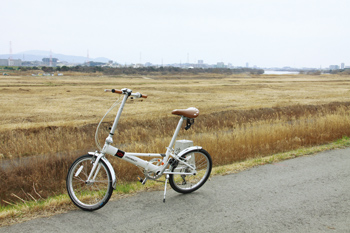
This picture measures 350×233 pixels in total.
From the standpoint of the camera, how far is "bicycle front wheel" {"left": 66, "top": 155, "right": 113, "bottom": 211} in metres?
5.29

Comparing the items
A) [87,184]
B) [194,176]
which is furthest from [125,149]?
[87,184]

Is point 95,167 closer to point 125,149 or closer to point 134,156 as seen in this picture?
point 134,156

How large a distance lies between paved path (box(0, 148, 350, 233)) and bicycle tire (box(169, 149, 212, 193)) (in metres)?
0.12

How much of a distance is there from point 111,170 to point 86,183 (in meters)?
0.47

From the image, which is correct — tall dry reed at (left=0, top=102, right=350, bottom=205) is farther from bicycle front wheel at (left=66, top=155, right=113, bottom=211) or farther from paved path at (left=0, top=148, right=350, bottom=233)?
paved path at (left=0, top=148, right=350, bottom=233)

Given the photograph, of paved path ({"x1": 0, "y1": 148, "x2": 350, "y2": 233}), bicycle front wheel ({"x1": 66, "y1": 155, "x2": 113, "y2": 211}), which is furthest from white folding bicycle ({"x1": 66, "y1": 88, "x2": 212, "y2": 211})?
paved path ({"x1": 0, "y1": 148, "x2": 350, "y2": 233})

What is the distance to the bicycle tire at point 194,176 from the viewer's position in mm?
5977

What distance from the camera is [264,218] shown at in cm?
503

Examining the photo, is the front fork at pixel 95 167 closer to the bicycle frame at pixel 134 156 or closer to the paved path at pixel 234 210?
the bicycle frame at pixel 134 156

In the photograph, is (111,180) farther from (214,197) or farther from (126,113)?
(126,113)

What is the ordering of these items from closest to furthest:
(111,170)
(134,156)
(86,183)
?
1. (111,170)
2. (86,183)
3. (134,156)

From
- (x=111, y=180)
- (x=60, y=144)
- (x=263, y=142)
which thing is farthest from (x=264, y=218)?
(x=60, y=144)

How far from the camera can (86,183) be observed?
5.43m

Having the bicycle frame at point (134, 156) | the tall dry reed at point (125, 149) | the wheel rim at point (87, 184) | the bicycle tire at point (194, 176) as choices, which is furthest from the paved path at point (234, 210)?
the tall dry reed at point (125, 149)
